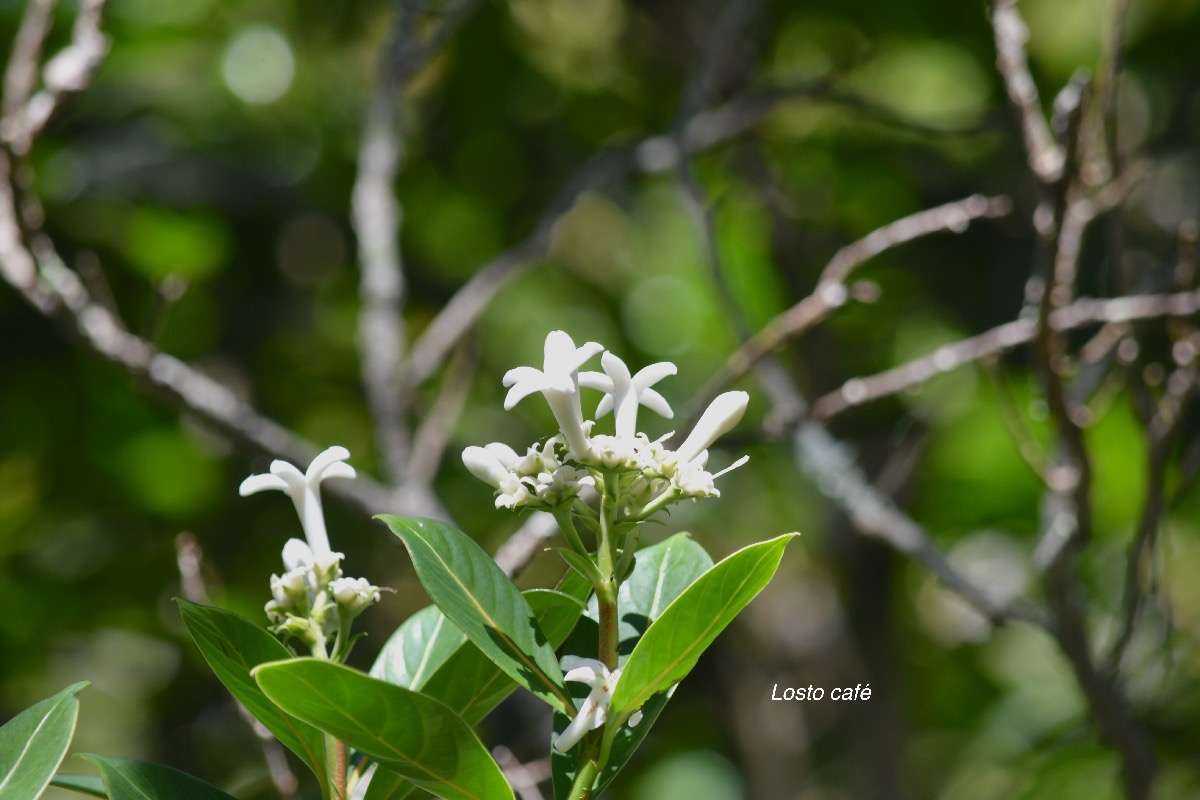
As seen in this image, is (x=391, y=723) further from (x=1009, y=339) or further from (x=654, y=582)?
(x=1009, y=339)

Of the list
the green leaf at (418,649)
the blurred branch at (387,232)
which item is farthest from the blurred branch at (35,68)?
the green leaf at (418,649)

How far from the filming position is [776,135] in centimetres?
309

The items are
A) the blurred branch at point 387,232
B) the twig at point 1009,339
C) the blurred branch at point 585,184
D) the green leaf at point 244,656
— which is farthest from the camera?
the blurred branch at point 585,184

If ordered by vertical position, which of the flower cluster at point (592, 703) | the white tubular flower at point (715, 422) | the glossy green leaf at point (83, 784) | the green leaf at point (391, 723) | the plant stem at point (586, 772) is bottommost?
the glossy green leaf at point (83, 784)

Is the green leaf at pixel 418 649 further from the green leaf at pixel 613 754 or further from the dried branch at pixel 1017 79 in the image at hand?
the dried branch at pixel 1017 79

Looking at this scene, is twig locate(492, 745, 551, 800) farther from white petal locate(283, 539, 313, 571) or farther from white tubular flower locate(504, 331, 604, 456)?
white tubular flower locate(504, 331, 604, 456)

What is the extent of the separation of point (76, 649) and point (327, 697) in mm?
2897

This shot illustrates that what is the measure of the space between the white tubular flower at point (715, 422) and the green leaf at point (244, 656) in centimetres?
33

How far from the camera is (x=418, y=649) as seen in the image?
94 centimetres

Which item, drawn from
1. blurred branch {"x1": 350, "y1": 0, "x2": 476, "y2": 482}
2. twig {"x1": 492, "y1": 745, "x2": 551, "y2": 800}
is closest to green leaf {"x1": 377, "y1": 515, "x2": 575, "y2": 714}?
twig {"x1": 492, "y1": 745, "x2": 551, "y2": 800}

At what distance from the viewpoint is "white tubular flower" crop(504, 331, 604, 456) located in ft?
2.56

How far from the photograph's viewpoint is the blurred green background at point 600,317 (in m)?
2.79

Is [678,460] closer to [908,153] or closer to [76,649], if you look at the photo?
[908,153]

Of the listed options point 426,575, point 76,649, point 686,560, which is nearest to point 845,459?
point 686,560
